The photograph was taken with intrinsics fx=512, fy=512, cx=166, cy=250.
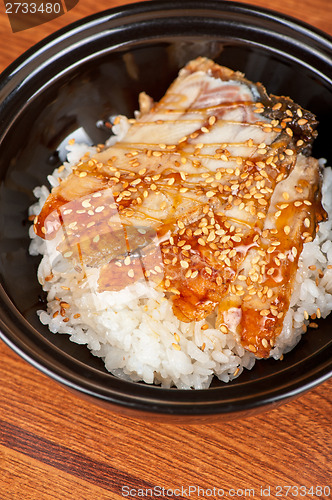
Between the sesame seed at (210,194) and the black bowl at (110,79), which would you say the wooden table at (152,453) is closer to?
the black bowl at (110,79)

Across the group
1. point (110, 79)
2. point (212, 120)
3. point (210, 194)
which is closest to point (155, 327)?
point (210, 194)

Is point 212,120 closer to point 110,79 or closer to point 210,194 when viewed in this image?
point 210,194

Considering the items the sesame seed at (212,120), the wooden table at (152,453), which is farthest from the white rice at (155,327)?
the sesame seed at (212,120)

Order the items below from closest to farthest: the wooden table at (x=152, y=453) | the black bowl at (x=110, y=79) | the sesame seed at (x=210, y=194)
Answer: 1. the wooden table at (x=152, y=453)
2. the sesame seed at (x=210, y=194)
3. the black bowl at (x=110, y=79)

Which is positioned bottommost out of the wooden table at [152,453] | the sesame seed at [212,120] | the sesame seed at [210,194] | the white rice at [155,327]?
the wooden table at [152,453]

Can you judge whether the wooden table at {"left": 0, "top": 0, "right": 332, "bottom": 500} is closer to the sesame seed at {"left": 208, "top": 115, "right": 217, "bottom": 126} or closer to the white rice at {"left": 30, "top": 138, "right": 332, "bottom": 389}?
the white rice at {"left": 30, "top": 138, "right": 332, "bottom": 389}

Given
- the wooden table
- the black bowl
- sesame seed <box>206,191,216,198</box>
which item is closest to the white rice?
the black bowl

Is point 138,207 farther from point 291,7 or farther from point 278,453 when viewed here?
point 291,7
